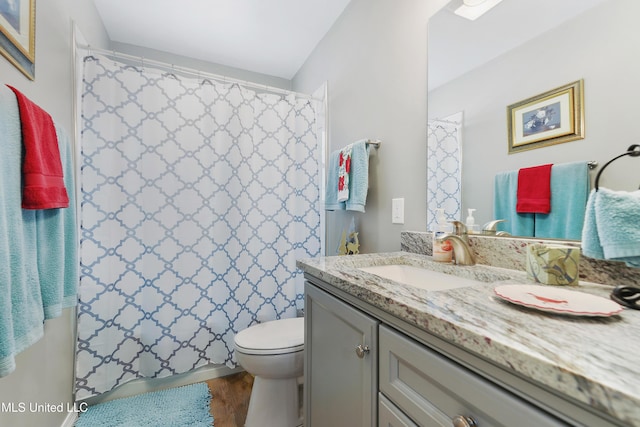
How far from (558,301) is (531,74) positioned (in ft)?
2.40

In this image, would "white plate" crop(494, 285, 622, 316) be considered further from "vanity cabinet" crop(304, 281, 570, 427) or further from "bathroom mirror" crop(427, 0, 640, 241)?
"bathroom mirror" crop(427, 0, 640, 241)

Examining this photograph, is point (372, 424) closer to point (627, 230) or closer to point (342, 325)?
point (342, 325)

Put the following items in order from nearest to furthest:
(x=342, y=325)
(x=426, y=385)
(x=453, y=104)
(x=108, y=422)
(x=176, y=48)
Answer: (x=426, y=385) → (x=342, y=325) → (x=453, y=104) → (x=108, y=422) → (x=176, y=48)

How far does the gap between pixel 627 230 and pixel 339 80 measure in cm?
173

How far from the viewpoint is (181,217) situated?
1693 mm

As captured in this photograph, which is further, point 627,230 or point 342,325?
point 342,325

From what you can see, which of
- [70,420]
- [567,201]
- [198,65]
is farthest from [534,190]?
[198,65]

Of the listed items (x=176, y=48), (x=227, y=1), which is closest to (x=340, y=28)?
(x=227, y=1)

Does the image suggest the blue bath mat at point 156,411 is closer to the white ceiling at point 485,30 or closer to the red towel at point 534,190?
the red towel at point 534,190

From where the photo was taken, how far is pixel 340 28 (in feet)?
6.30

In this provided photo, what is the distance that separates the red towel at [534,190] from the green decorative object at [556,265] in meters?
0.19

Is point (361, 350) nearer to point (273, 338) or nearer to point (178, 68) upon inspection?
point (273, 338)

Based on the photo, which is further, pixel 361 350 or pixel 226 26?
pixel 226 26

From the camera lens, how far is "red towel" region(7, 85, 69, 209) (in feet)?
2.75
